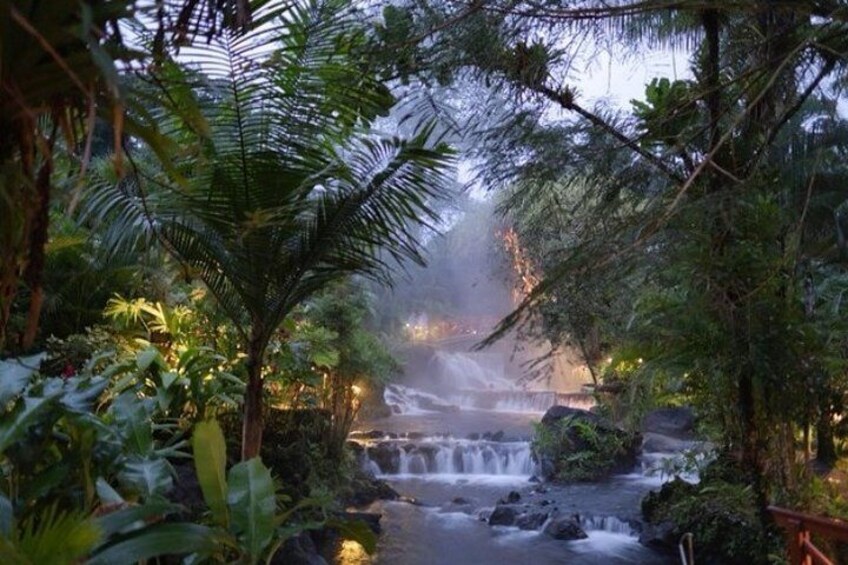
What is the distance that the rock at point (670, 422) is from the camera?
479 inches

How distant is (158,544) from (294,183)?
158 centimetres

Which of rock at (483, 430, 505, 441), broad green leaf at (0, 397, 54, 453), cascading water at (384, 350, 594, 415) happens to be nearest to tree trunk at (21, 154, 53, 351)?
broad green leaf at (0, 397, 54, 453)

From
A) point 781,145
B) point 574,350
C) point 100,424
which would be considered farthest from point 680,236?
point 574,350

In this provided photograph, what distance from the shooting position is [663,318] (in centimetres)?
353

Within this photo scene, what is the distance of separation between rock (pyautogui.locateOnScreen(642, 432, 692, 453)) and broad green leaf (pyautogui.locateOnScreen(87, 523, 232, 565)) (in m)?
10.4

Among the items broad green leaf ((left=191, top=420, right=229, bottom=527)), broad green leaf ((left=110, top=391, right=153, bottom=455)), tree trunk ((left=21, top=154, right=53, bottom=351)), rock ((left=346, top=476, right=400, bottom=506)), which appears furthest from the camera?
rock ((left=346, top=476, right=400, bottom=506))

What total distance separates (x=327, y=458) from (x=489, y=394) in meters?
11.8

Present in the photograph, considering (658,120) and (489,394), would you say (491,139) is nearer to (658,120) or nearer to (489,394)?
(658,120)

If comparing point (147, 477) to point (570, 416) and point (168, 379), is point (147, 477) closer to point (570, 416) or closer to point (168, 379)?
point (168, 379)

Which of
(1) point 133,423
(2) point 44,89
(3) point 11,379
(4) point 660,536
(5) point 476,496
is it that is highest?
(2) point 44,89

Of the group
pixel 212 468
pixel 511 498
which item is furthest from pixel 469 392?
pixel 212 468

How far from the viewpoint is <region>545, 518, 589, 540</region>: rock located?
271 inches

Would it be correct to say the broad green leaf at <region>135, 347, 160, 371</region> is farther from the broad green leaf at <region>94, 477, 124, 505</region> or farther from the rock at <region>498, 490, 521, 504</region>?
the rock at <region>498, 490, 521, 504</region>

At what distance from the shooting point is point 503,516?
7422 millimetres
